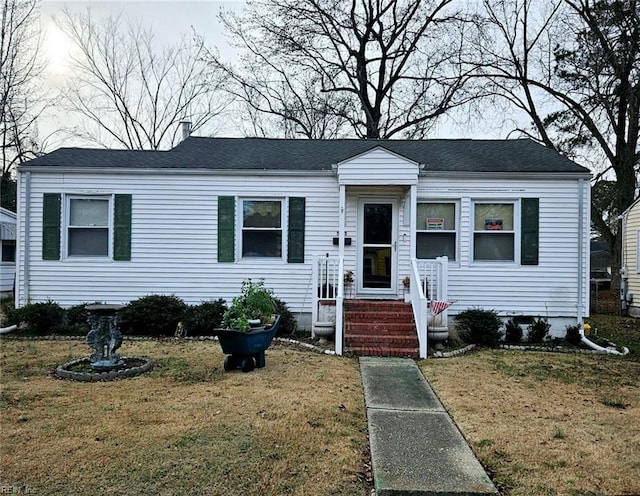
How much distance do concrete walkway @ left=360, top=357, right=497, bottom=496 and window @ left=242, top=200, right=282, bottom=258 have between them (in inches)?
168

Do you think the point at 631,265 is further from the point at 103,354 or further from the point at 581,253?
the point at 103,354

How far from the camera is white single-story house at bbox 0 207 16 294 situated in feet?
51.4

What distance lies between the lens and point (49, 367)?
19.1ft

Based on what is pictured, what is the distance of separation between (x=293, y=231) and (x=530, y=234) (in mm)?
4729

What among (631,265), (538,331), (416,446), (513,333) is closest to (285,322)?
(513,333)

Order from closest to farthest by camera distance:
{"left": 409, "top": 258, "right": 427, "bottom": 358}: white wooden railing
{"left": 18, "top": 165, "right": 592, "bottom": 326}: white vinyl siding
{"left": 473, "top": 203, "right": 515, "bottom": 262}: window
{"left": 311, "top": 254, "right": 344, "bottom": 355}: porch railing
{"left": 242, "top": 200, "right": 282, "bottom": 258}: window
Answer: {"left": 409, "top": 258, "right": 427, "bottom": 358}: white wooden railing, {"left": 311, "top": 254, "right": 344, "bottom": 355}: porch railing, {"left": 18, "top": 165, "right": 592, "bottom": 326}: white vinyl siding, {"left": 473, "top": 203, "right": 515, "bottom": 262}: window, {"left": 242, "top": 200, "right": 282, "bottom": 258}: window

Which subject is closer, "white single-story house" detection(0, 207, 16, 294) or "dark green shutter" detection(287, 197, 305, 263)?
"dark green shutter" detection(287, 197, 305, 263)

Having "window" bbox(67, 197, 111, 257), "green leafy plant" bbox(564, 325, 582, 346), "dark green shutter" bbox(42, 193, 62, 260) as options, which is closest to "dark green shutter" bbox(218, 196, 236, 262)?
"window" bbox(67, 197, 111, 257)

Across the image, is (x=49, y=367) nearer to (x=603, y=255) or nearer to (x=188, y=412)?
(x=188, y=412)

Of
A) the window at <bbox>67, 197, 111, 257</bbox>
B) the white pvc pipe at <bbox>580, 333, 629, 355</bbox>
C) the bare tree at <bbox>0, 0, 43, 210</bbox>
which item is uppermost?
the bare tree at <bbox>0, 0, 43, 210</bbox>

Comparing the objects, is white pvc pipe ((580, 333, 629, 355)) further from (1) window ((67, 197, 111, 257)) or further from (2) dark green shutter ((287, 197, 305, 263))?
(1) window ((67, 197, 111, 257))

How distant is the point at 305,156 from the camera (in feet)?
31.9

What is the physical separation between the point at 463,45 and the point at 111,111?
16.9 m

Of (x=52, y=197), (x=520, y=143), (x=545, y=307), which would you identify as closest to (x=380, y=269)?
(x=545, y=307)
